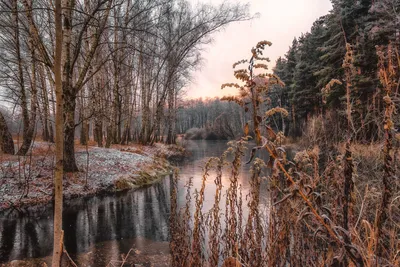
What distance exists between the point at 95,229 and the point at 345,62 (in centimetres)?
694

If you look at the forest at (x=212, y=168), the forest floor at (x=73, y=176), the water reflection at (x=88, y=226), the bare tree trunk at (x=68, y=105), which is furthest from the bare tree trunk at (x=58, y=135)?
the forest floor at (x=73, y=176)

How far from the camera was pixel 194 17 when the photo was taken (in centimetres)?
1733

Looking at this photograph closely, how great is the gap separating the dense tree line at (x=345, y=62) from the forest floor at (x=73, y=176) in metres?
6.94

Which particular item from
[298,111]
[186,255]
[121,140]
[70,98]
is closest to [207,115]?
[298,111]

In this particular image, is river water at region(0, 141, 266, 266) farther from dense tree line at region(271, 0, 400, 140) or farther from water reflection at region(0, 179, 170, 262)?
dense tree line at region(271, 0, 400, 140)

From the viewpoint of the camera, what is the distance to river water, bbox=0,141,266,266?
17.3 ft

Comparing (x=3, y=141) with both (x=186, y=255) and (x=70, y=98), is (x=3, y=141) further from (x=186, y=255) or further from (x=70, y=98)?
(x=186, y=255)

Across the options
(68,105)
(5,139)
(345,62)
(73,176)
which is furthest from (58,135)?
(5,139)

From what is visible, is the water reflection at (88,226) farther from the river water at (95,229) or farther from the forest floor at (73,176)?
the forest floor at (73,176)

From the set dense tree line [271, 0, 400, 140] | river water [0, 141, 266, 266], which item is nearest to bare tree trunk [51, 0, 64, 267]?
dense tree line [271, 0, 400, 140]

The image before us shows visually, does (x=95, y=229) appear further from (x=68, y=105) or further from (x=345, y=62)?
(x=345, y=62)

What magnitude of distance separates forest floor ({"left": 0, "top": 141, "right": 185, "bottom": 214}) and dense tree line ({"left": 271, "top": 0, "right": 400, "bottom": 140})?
22.8 feet

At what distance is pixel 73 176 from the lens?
9398 millimetres

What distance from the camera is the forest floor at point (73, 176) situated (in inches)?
305
